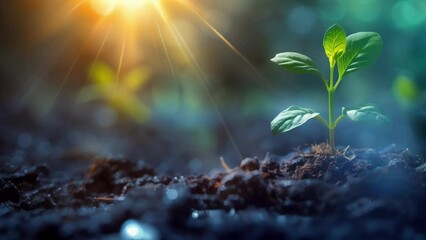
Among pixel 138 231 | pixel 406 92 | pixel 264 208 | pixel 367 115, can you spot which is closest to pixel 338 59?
pixel 367 115

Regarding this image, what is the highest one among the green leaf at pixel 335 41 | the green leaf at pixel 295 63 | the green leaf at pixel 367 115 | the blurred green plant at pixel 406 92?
the green leaf at pixel 335 41

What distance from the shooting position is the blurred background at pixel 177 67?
3.89 m

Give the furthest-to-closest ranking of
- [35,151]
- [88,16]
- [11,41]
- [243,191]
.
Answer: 1. [11,41]
2. [88,16]
3. [35,151]
4. [243,191]

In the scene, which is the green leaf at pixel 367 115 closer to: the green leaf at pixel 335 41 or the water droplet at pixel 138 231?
the green leaf at pixel 335 41

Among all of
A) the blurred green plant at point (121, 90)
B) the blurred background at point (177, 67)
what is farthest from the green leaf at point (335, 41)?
the blurred green plant at point (121, 90)

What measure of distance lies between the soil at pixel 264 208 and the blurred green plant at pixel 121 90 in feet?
8.22

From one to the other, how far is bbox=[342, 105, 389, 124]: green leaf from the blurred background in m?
1.95

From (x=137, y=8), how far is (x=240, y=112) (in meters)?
1.47

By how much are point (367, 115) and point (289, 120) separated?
0.88 ft

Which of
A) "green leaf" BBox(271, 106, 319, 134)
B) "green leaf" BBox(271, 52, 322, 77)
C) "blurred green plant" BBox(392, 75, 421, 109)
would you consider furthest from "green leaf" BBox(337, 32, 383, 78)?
"blurred green plant" BBox(392, 75, 421, 109)

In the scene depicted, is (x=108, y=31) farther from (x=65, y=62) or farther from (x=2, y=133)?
(x=2, y=133)

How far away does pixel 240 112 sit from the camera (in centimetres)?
420

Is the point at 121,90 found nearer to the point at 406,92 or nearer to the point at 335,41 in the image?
the point at 406,92

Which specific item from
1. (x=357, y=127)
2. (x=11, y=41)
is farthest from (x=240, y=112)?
(x=11, y=41)
